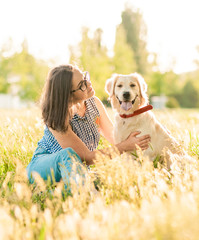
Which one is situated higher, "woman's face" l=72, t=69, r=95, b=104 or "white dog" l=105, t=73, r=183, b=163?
"woman's face" l=72, t=69, r=95, b=104

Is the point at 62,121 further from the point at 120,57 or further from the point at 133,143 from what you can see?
the point at 120,57

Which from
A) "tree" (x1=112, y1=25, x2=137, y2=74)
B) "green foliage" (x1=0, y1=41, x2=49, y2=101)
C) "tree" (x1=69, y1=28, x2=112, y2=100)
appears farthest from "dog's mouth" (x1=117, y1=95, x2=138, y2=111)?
"tree" (x1=112, y1=25, x2=137, y2=74)

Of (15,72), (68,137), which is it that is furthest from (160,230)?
(15,72)

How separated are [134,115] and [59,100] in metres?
1.07

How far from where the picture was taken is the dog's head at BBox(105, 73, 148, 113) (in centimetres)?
434

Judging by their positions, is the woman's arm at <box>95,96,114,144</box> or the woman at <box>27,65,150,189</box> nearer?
the woman at <box>27,65,150,189</box>

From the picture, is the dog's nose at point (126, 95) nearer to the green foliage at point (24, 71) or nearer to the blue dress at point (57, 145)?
the blue dress at point (57, 145)

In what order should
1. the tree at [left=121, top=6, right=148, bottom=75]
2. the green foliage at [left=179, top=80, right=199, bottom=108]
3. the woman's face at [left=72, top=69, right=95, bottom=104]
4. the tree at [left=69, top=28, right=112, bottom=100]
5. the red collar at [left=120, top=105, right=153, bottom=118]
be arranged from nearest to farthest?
1. the woman's face at [left=72, top=69, right=95, bottom=104]
2. the red collar at [left=120, top=105, right=153, bottom=118]
3. the tree at [left=69, top=28, right=112, bottom=100]
4. the tree at [left=121, top=6, right=148, bottom=75]
5. the green foliage at [left=179, top=80, right=199, bottom=108]

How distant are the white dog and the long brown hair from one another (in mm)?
867

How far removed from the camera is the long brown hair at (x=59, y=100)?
3732 millimetres

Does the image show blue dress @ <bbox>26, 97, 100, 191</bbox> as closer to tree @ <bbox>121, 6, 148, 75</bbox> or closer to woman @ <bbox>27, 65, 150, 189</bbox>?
woman @ <bbox>27, 65, 150, 189</bbox>

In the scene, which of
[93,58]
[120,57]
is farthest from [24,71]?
[120,57]

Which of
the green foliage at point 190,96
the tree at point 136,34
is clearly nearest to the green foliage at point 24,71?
the tree at point 136,34

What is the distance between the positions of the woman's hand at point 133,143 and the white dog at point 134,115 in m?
0.09
